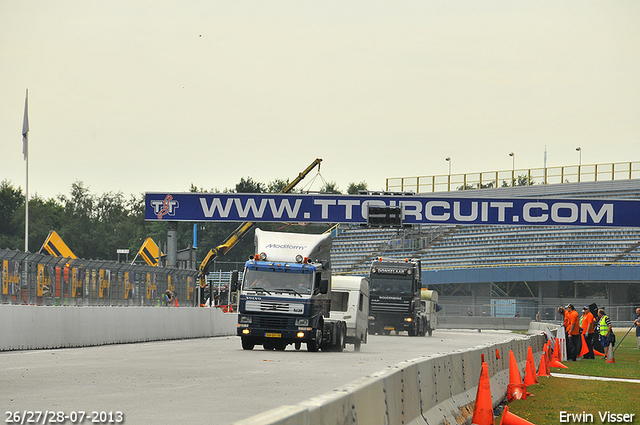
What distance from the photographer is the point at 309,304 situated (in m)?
24.3

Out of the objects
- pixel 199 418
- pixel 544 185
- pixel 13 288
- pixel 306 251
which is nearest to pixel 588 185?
pixel 544 185

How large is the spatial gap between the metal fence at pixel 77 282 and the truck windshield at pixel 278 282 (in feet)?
14.9

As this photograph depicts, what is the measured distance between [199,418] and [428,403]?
2.48 m

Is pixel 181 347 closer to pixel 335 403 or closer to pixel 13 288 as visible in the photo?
pixel 13 288

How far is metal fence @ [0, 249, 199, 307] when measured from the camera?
21.8 m

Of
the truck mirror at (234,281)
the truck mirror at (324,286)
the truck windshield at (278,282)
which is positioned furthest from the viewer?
the truck mirror at (234,281)

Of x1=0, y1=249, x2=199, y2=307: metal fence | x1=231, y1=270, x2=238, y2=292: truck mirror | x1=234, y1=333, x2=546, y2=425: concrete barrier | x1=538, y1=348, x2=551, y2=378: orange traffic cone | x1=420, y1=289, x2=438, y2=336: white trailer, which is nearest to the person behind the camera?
x1=234, y1=333, x2=546, y2=425: concrete barrier

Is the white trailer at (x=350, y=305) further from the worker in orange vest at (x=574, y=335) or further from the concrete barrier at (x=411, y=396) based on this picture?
the concrete barrier at (x=411, y=396)

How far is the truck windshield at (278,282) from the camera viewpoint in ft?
80.6

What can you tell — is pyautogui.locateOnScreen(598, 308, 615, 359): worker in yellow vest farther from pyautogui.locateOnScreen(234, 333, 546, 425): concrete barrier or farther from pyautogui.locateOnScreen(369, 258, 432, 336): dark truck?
pyautogui.locateOnScreen(369, 258, 432, 336): dark truck

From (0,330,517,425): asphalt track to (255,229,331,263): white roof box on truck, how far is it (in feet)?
9.69

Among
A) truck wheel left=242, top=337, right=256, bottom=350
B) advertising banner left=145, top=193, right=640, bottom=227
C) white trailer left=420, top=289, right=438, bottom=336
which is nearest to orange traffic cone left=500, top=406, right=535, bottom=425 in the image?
truck wheel left=242, top=337, right=256, bottom=350

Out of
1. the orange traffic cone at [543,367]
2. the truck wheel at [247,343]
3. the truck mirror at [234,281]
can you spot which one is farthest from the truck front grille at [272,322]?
the orange traffic cone at [543,367]

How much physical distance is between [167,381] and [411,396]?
6.89 m
